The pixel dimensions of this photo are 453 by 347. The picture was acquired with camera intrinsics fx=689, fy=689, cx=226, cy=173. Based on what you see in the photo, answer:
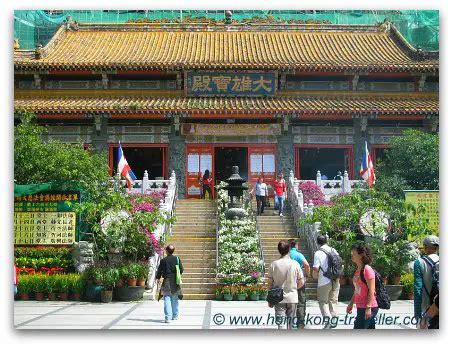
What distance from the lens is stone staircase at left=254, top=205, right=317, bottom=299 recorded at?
43.5 ft

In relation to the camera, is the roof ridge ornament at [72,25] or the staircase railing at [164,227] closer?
the staircase railing at [164,227]

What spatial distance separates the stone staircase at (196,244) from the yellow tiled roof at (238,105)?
2.63 meters

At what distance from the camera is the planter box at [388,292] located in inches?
457

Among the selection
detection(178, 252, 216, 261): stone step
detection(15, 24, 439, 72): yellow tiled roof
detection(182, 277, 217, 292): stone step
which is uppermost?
detection(15, 24, 439, 72): yellow tiled roof

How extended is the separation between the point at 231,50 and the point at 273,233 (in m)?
7.56

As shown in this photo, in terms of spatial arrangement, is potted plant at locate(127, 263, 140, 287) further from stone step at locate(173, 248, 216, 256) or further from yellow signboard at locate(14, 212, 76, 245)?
stone step at locate(173, 248, 216, 256)

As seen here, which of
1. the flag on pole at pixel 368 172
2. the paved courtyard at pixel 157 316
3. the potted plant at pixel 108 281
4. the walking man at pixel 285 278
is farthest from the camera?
the flag on pole at pixel 368 172

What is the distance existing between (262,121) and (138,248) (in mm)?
6724

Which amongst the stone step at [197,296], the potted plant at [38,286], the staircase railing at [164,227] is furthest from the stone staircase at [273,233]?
the potted plant at [38,286]

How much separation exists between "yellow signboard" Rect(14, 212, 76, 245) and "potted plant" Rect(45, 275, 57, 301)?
983 millimetres

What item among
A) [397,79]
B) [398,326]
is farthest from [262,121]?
[398,326]

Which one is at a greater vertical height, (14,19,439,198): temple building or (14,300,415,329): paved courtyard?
(14,19,439,198): temple building

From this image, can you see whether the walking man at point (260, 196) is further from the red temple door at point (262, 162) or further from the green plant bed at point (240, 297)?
the green plant bed at point (240, 297)

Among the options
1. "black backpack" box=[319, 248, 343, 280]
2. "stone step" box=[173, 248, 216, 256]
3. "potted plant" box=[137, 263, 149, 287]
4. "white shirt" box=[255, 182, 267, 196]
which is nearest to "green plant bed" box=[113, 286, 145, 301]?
"potted plant" box=[137, 263, 149, 287]
